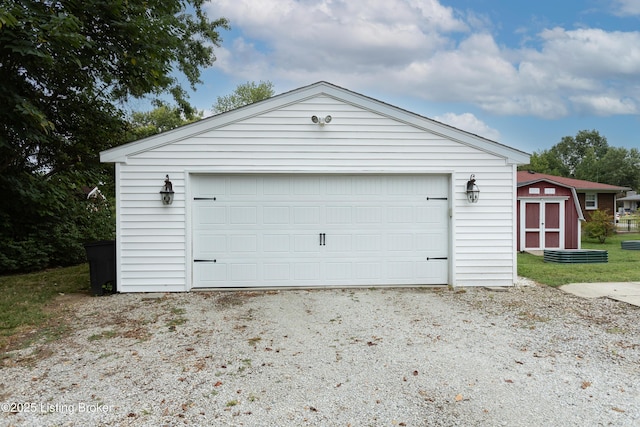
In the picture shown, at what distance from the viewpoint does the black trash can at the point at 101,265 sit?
6195 mm

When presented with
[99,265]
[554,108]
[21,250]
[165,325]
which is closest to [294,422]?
[165,325]

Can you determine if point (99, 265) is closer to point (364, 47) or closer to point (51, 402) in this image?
point (51, 402)

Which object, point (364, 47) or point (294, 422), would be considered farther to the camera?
point (364, 47)

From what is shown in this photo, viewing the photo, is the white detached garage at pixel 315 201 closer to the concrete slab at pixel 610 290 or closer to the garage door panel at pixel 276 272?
the garage door panel at pixel 276 272

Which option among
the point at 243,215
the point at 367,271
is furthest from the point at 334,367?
the point at 243,215

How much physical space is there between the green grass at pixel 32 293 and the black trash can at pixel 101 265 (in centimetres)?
59

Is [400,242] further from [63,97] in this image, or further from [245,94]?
[245,94]

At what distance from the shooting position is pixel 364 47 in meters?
12.7

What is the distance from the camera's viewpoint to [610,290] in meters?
6.33

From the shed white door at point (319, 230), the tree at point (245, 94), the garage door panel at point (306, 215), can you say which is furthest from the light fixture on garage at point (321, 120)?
the tree at point (245, 94)

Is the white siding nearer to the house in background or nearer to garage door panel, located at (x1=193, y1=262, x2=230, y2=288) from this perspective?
garage door panel, located at (x1=193, y1=262, x2=230, y2=288)

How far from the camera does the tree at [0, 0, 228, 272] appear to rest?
609cm

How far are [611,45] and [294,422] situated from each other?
18773mm

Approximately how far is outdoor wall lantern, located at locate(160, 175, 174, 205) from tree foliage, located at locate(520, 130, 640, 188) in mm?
47675
